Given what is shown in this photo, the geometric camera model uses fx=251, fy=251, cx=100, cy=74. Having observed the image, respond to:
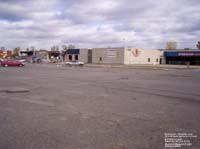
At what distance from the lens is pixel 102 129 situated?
690cm

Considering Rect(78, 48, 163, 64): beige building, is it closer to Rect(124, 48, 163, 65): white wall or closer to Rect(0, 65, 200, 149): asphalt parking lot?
Rect(124, 48, 163, 65): white wall

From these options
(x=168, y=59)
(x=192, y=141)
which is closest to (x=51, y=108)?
(x=192, y=141)

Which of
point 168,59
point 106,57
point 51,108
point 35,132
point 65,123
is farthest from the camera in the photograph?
point 168,59

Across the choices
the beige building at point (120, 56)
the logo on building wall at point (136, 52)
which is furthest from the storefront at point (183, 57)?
the logo on building wall at point (136, 52)

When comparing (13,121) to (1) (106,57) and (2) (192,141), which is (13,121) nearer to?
(2) (192,141)

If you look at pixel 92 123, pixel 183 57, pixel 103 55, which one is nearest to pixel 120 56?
pixel 103 55

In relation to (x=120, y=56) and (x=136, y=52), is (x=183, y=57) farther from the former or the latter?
(x=120, y=56)

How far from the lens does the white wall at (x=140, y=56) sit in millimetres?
88006

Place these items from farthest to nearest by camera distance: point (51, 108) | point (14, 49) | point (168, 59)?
point (14, 49), point (168, 59), point (51, 108)

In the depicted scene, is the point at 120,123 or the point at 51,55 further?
the point at 51,55

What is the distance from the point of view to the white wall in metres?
88.0

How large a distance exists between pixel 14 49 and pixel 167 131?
655 ft

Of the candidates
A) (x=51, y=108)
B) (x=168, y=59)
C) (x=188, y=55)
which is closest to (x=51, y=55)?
(x=168, y=59)

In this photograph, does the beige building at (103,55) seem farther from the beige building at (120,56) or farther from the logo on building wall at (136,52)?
the logo on building wall at (136,52)
